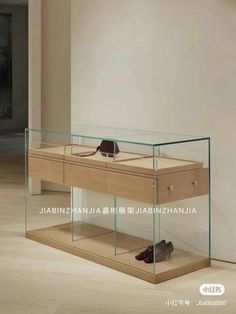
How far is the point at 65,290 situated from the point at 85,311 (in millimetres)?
379

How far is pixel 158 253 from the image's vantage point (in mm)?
4363

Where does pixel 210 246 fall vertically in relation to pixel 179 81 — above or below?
below

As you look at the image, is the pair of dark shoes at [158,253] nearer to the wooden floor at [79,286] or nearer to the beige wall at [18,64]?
the wooden floor at [79,286]

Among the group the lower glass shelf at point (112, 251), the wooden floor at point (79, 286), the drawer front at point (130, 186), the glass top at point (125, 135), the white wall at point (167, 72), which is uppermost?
the white wall at point (167, 72)

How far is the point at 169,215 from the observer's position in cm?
464

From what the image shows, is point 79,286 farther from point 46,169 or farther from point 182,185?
point 46,169

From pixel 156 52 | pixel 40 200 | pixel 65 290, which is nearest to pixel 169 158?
pixel 156 52

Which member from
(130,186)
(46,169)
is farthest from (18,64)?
(130,186)

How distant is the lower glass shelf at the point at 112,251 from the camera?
425cm

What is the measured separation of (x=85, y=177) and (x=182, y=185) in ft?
2.38

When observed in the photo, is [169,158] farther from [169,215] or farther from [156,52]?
[156,52]

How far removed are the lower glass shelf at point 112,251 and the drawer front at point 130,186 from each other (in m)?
0.46

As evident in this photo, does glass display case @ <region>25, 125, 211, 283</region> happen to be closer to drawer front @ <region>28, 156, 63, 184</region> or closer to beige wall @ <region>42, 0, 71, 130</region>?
drawer front @ <region>28, 156, 63, 184</region>

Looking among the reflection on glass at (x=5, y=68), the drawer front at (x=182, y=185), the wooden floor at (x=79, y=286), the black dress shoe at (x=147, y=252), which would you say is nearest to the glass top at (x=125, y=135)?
the drawer front at (x=182, y=185)
